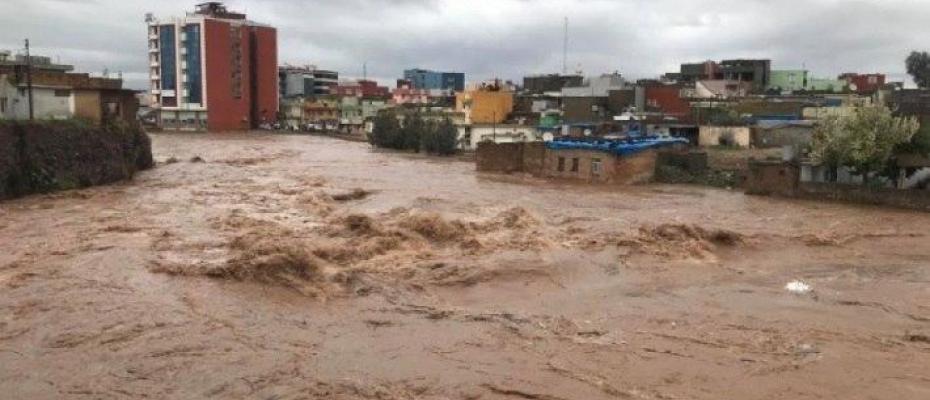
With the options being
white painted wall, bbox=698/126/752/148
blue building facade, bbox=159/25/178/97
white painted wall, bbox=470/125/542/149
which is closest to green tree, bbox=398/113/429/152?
white painted wall, bbox=470/125/542/149

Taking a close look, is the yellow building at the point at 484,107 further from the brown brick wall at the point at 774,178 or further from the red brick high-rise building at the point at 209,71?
the red brick high-rise building at the point at 209,71

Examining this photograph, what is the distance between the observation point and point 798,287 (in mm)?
13914

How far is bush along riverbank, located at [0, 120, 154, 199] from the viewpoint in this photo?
938 inches

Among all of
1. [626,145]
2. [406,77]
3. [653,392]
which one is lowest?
[653,392]

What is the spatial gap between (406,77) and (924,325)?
112246 millimetres

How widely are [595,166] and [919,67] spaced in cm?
5103

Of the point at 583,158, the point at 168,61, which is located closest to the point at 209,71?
the point at 168,61

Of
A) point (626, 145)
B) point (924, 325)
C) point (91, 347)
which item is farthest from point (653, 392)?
point (626, 145)

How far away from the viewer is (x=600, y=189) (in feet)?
96.0

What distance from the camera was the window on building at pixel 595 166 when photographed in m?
31.3

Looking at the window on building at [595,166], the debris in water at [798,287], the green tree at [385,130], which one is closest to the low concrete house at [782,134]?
the window on building at [595,166]

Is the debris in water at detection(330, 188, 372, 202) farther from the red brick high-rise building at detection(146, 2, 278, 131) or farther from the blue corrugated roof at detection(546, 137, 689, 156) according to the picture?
the red brick high-rise building at detection(146, 2, 278, 131)

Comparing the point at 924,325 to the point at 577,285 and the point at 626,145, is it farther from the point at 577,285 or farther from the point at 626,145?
the point at 626,145

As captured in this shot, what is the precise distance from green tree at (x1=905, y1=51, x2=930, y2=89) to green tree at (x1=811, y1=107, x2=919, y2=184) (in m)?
49.8
